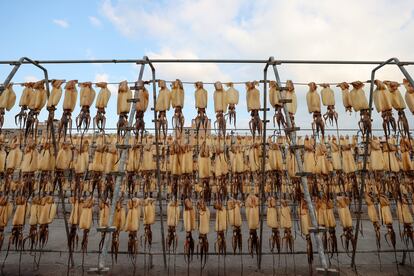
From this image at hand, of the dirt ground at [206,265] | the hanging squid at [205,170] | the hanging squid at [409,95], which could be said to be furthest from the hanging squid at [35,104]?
the hanging squid at [409,95]

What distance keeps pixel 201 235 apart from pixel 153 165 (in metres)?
2.08

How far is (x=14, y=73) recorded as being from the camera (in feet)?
20.2

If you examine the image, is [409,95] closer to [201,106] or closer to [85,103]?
[201,106]

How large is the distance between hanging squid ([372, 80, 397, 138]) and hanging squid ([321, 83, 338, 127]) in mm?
890

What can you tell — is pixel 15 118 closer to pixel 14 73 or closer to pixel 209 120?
pixel 14 73

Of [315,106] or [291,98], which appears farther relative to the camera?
[291,98]

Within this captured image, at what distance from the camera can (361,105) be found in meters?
5.83

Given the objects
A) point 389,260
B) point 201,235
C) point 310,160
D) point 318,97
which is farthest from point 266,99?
point 389,260

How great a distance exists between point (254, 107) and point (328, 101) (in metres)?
1.76

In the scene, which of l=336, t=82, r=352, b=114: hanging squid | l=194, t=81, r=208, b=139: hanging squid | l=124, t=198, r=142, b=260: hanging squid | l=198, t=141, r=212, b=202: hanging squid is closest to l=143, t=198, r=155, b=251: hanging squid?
l=124, t=198, r=142, b=260: hanging squid

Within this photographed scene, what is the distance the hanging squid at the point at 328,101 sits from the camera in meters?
5.92

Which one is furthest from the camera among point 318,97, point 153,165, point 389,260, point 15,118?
point 389,260

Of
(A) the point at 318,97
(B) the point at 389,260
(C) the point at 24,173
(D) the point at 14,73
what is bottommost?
(B) the point at 389,260

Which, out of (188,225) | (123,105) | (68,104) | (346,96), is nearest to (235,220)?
(188,225)
